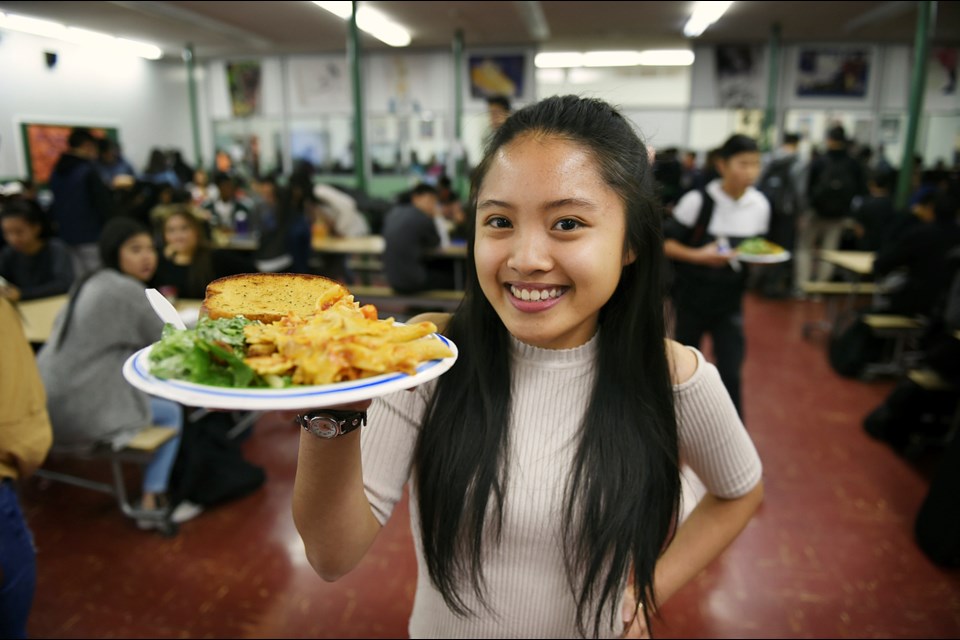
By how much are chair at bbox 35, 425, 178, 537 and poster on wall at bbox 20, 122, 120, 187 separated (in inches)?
53.5

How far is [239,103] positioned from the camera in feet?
10.2

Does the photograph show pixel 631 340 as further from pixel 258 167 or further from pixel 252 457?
pixel 258 167

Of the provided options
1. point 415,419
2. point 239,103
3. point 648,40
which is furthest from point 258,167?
point 415,419

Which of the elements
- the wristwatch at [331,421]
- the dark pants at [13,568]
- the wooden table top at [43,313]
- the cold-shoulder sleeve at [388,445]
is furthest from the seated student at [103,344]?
the wristwatch at [331,421]

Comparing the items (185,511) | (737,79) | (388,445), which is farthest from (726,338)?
(737,79)

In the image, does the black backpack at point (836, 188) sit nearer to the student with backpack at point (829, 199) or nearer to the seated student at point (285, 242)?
the student with backpack at point (829, 199)

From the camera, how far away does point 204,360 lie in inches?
28.6

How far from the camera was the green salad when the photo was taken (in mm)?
708

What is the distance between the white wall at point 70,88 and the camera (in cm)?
143

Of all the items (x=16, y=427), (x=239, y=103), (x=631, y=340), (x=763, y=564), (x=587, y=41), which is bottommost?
(x=763, y=564)

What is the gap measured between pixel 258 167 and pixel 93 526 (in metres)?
8.96

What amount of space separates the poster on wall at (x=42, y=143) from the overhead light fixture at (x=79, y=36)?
22 cm

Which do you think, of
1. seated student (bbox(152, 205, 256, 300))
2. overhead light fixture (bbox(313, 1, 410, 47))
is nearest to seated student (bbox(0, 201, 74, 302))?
seated student (bbox(152, 205, 256, 300))

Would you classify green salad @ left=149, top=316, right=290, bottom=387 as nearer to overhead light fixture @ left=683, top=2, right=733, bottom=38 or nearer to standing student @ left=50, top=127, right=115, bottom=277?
standing student @ left=50, top=127, right=115, bottom=277
